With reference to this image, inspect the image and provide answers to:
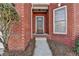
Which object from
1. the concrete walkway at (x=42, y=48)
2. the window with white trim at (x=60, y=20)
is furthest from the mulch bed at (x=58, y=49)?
the window with white trim at (x=60, y=20)

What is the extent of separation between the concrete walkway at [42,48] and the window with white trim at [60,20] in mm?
232

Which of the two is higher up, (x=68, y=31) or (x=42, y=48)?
(x=68, y=31)

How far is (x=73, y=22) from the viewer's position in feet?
9.75

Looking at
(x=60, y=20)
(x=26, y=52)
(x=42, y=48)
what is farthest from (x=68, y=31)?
(x=26, y=52)

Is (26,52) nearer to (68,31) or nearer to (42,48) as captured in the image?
(42,48)

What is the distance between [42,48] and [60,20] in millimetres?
513

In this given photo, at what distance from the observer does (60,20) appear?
3061mm

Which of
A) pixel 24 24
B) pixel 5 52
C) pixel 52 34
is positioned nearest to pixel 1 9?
pixel 24 24

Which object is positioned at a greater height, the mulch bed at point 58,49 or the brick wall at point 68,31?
the brick wall at point 68,31

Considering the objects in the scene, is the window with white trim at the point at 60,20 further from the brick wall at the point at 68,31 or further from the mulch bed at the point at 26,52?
the mulch bed at the point at 26,52

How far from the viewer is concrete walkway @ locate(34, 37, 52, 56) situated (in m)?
3.01

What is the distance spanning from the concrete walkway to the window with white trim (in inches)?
9.1

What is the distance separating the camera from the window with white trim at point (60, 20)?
3.01 metres

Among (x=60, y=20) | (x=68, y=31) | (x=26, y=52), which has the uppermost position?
(x=60, y=20)
